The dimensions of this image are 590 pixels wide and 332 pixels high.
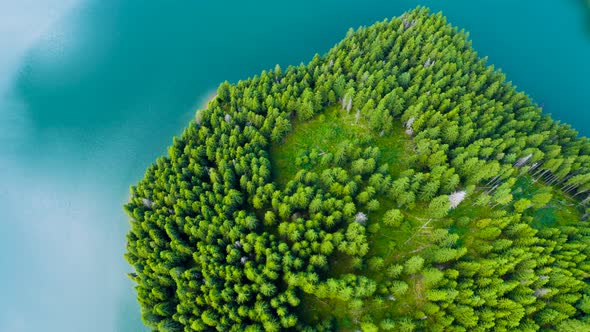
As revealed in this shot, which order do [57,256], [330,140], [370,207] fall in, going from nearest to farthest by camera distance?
[370,207]
[330,140]
[57,256]

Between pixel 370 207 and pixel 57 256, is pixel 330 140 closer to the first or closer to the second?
pixel 370 207

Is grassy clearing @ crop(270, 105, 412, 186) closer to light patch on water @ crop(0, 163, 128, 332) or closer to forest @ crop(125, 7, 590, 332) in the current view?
forest @ crop(125, 7, 590, 332)

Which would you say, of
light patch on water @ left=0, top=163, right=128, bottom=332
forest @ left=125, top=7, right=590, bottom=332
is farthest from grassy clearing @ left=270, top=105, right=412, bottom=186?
light patch on water @ left=0, top=163, right=128, bottom=332

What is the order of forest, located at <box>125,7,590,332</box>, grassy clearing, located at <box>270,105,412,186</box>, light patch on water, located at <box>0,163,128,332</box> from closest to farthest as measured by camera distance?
1. forest, located at <box>125,7,590,332</box>
2. grassy clearing, located at <box>270,105,412,186</box>
3. light patch on water, located at <box>0,163,128,332</box>

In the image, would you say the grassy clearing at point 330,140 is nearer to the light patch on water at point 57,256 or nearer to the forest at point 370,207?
the forest at point 370,207

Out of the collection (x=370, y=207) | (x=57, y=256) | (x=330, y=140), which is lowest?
(x=370, y=207)

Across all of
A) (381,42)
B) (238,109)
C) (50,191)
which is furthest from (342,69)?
(50,191)

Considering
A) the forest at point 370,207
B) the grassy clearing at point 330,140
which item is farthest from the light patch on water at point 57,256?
the grassy clearing at point 330,140

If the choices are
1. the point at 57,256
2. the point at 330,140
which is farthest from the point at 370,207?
the point at 57,256

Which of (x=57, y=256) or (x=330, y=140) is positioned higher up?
(x=330, y=140)
